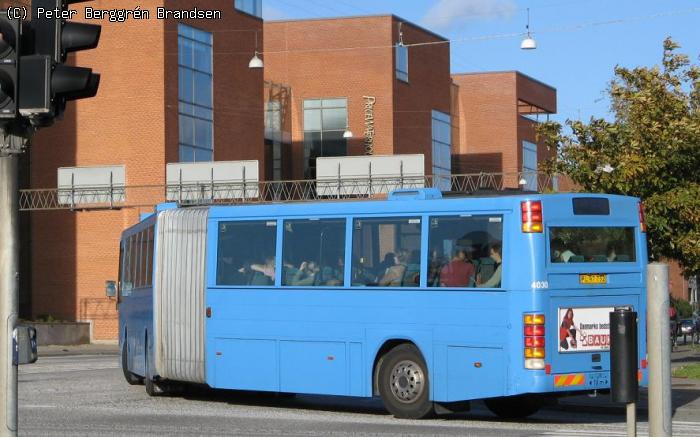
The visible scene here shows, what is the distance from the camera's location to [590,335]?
16.2 m

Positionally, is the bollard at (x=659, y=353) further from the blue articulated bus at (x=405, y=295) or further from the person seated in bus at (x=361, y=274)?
the person seated in bus at (x=361, y=274)

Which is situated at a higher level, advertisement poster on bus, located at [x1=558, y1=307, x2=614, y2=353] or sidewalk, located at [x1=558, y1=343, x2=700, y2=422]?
advertisement poster on bus, located at [x1=558, y1=307, x2=614, y2=353]

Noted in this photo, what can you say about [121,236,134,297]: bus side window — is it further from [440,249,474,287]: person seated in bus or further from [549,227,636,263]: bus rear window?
[549,227,636,263]: bus rear window

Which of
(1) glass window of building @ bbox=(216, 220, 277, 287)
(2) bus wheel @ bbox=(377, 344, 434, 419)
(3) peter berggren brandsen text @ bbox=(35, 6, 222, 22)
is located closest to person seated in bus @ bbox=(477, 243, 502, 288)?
(2) bus wheel @ bbox=(377, 344, 434, 419)

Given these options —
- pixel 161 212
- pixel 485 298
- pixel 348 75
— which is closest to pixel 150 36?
pixel 348 75

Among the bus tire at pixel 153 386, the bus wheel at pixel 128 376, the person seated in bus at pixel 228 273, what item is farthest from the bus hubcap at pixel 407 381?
the bus wheel at pixel 128 376

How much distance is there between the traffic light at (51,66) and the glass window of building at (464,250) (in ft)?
27.0

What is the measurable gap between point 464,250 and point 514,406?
260 cm

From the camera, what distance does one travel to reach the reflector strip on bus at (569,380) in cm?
1575

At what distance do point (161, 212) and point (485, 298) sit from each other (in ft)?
Answer: 20.7

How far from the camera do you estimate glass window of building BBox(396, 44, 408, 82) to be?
74812mm

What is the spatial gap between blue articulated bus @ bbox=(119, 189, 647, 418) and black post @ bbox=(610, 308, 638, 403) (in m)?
7.73

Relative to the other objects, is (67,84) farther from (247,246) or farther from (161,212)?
(161,212)

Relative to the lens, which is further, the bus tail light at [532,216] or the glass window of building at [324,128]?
the glass window of building at [324,128]
